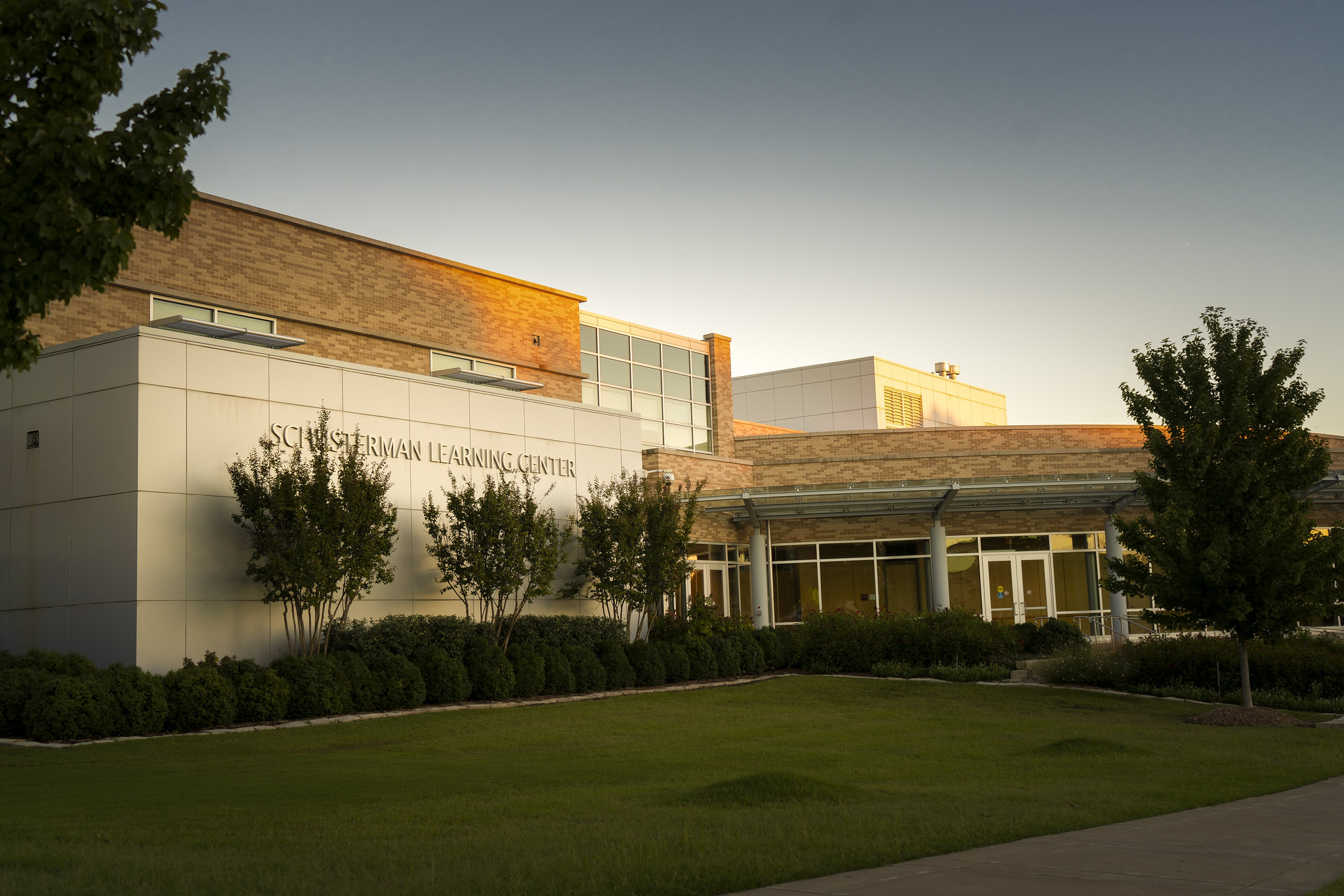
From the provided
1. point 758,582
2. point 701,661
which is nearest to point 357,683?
point 701,661

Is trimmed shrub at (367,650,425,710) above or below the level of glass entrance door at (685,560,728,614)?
below

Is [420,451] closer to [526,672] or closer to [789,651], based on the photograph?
[526,672]

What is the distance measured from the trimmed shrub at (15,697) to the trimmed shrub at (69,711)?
0.14 meters

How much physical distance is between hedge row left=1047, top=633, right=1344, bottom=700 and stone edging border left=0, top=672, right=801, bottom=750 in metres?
6.16

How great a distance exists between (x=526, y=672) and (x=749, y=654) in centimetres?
640

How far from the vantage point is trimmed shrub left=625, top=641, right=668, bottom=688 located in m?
23.6

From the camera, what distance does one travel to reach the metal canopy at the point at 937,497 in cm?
2992

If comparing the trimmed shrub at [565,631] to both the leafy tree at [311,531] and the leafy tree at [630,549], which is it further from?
the leafy tree at [311,531]

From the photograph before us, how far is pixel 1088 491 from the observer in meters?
31.0

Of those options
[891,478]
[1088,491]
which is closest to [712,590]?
[891,478]

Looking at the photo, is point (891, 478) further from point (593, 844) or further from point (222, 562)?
point (593, 844)

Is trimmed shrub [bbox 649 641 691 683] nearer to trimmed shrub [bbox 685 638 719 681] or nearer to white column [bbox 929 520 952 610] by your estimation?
trimmed shrub [bbox 685 638 719 681]

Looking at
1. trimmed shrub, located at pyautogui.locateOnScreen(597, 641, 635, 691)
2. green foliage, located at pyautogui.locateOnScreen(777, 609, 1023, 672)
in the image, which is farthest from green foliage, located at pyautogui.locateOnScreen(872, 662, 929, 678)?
trimmed shrub, located at pyautogui.locateOnScreen(597, 641, 635, 691)

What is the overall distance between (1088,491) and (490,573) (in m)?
16.9
